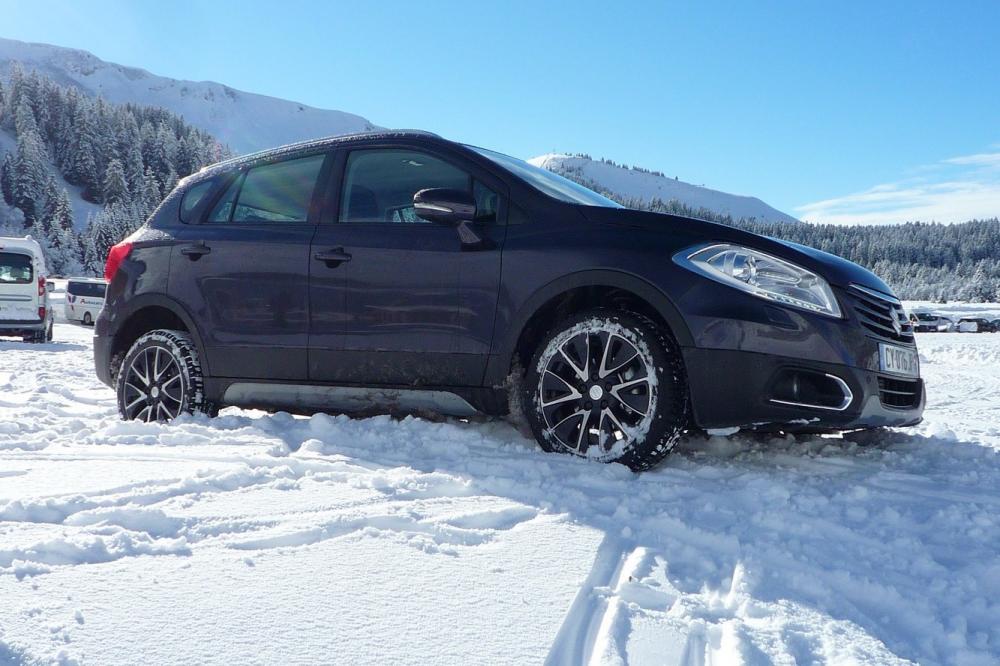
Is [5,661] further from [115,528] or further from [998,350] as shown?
[998,350]

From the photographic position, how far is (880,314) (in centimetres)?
317

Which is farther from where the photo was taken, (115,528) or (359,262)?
(359,262)

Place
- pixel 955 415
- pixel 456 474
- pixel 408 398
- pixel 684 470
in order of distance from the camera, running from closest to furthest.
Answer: pixel 456 474 < pixel 684 470 < pixel 408 398 < pixel 955 415

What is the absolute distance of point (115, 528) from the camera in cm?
210

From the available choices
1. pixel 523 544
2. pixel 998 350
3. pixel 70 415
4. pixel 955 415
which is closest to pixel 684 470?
pixel 523 544

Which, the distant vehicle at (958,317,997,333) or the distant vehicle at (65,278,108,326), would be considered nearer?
the distant vehicle at (65,278,108,326)

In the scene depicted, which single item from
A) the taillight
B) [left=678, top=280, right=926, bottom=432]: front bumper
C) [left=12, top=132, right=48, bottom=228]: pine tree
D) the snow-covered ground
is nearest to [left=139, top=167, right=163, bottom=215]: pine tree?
[left=12, top=132, right=48, bottom=228]: pine tree

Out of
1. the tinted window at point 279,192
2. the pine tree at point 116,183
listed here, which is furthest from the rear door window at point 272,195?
the pine tree at point 116,183

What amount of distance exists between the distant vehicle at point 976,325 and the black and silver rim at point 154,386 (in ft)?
120

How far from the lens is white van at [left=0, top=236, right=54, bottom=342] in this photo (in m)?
13.9

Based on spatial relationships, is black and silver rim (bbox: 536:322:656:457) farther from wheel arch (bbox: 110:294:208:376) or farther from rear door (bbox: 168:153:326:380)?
wheel arch (bbox: 110:294:208:376)

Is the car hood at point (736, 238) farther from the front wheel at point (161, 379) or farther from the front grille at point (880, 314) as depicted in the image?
the front wheel at point (161, 379)

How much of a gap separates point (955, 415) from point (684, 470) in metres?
3.22

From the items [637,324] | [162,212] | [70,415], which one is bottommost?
[70,415]
